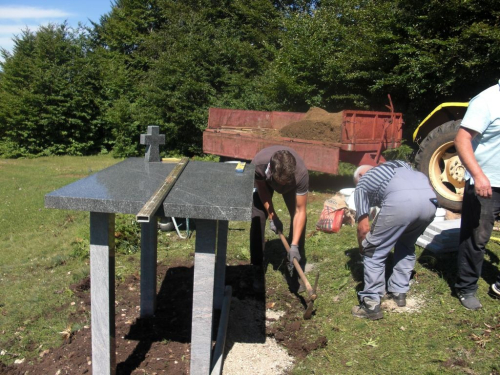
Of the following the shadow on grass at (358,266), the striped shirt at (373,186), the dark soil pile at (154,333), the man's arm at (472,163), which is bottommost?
the dark soil pile at (154,333)

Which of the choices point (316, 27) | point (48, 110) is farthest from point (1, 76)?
point (316, 27)

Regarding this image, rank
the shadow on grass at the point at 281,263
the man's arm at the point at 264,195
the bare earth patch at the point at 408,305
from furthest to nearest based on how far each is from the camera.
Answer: the shadow on grass at the point at 281,263
the man's arm at the point at 264,195
the bare earth patch at the point at 408,305

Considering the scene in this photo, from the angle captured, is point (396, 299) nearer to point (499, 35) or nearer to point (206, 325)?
point (206, 325)

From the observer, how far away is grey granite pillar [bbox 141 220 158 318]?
3756 mm

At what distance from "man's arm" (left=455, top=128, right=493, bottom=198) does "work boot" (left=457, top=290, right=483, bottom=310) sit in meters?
0.95

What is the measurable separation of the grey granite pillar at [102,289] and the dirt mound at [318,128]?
570 centimetres

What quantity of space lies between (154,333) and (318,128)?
5378 mm

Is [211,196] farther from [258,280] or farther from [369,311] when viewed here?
[258,280]

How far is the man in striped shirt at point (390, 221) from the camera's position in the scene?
3.51 metres

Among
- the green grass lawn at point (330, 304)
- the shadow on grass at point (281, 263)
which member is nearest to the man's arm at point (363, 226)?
the green grass lawn at point (330, 304)

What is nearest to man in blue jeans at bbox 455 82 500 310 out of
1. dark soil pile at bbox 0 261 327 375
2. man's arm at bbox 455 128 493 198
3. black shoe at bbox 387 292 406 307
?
man's arm at bbox 455 128 493 198

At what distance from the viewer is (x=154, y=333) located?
3.74 m

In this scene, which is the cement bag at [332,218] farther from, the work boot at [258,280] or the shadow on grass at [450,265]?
the work boot at [258,280]

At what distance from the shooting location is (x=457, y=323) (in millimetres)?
3551
